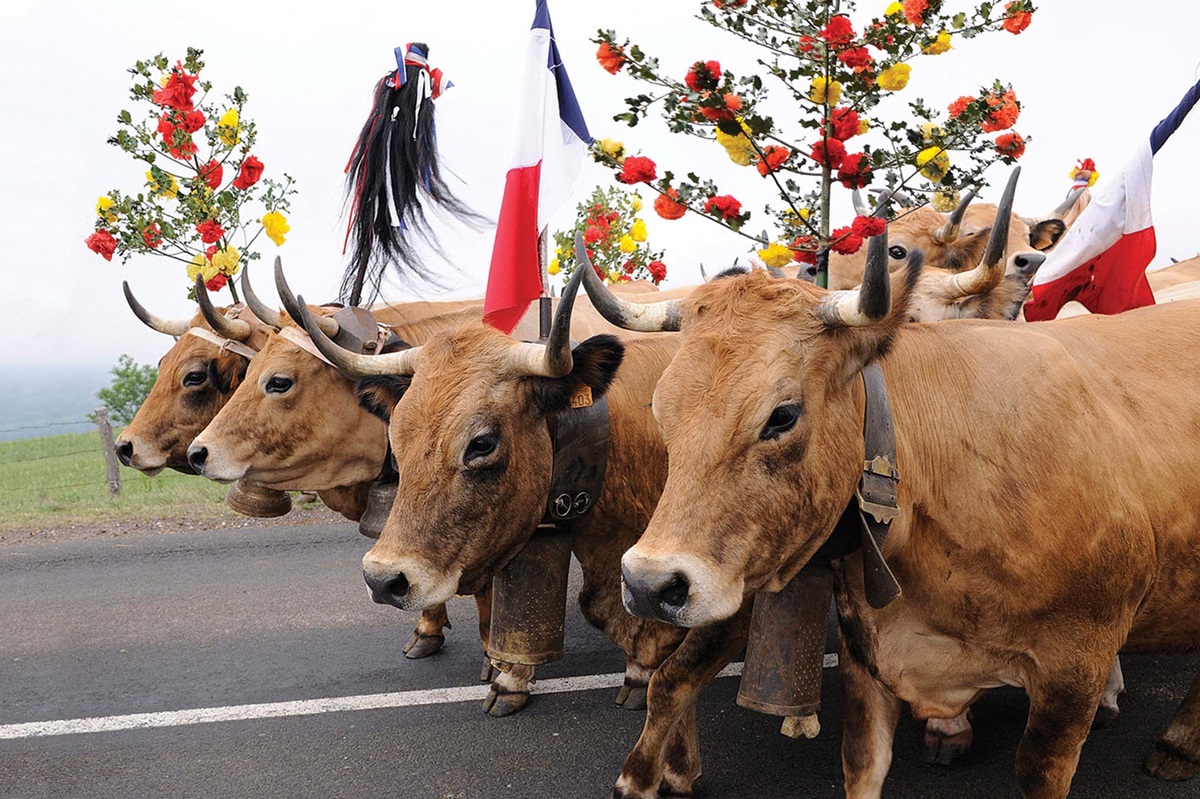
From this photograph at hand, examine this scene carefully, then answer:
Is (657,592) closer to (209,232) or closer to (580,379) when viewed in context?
(580,379)

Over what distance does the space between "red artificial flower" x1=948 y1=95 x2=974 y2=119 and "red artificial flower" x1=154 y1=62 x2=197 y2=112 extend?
5.05 metres

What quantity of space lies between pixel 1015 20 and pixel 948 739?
2718mm

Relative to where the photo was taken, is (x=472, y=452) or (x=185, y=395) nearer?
(x=472, y=452)

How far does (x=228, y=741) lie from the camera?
175 inches

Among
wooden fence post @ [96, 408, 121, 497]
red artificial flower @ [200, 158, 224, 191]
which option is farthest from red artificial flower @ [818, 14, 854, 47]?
wooden fence post @ [96, 408, 121, 497]

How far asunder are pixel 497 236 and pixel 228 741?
8.60 ft

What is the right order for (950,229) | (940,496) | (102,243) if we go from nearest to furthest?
1. (940,496)
2. (950,229)
3. (102,243)

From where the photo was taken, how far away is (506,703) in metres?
4.54

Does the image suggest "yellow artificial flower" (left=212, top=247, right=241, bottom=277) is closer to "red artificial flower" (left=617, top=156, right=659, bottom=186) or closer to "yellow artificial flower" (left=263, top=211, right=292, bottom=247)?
"yellow artificial flower" (left=263, top=211, right=292, bottom=247)

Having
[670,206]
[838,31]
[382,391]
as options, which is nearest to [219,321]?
[382,391]

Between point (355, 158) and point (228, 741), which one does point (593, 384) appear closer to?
point (228, 741)

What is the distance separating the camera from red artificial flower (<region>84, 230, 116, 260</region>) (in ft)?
21.6

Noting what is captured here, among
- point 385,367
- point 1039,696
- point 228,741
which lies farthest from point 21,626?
point 1039,696

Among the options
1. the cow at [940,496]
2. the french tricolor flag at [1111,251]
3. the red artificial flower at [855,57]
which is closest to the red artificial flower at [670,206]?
the red artificial flower at [855,57]
